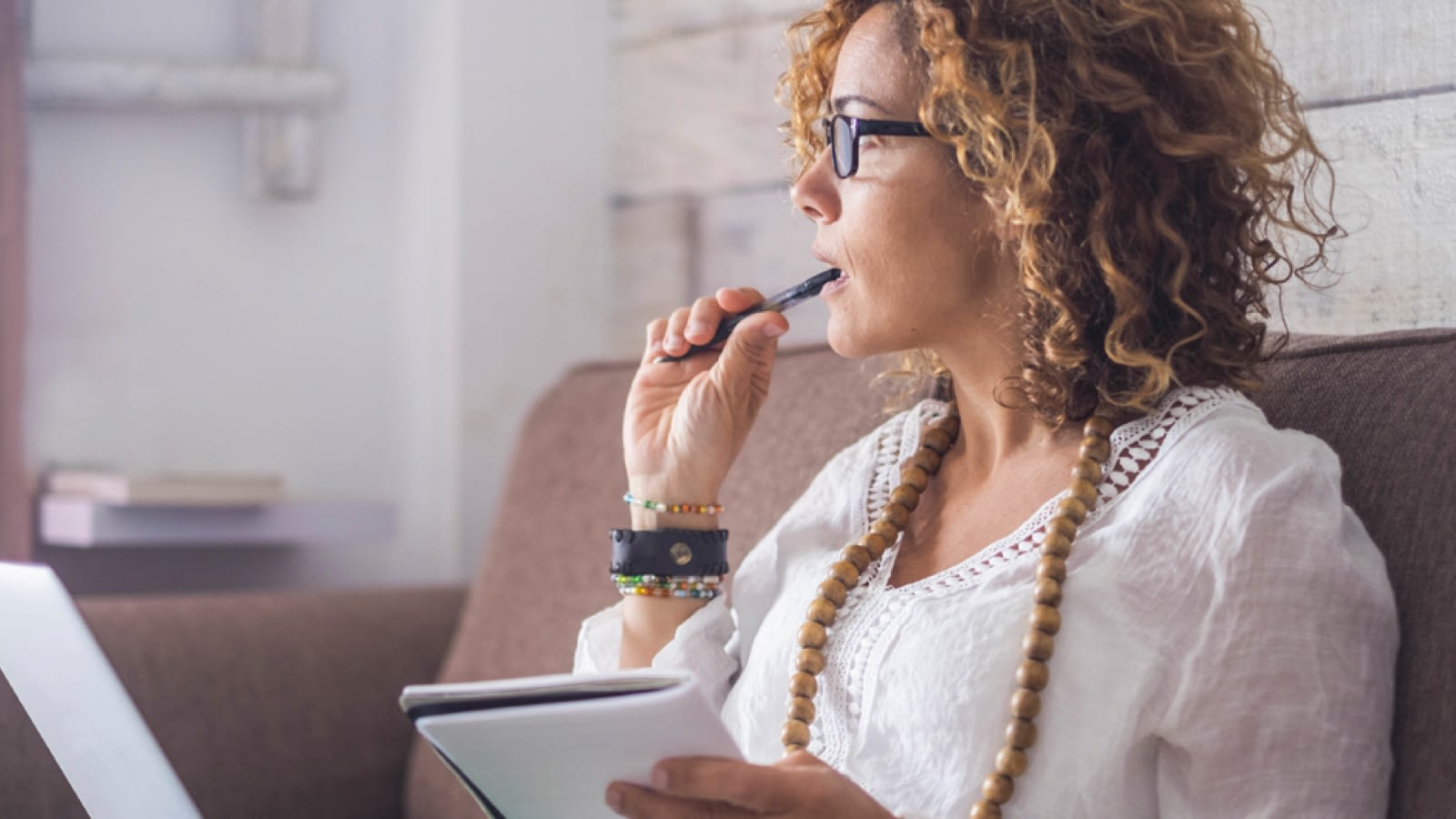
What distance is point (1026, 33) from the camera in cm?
105

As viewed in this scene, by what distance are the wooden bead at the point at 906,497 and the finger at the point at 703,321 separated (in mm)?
236

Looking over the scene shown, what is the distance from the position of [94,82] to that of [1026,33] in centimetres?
154

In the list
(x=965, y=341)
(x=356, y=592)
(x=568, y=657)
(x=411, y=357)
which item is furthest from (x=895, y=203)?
(x=411, y=357)

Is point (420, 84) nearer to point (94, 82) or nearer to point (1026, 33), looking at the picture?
point (94, 82)

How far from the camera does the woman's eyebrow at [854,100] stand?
3.59 feet

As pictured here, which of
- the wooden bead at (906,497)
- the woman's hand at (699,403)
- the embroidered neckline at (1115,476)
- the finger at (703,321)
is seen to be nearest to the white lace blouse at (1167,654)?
the embroidered neckline at (1115,476)

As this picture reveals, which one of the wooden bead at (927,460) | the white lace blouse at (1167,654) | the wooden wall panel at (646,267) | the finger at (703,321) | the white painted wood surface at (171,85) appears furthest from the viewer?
the wooden wall panel at (646,267)

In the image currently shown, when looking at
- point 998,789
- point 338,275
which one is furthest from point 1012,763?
point 338,275

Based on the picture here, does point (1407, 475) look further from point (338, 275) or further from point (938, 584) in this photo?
point (338, 275)

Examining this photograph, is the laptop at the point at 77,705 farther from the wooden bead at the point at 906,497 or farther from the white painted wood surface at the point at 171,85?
the white painted wood surface at the point at 171,85

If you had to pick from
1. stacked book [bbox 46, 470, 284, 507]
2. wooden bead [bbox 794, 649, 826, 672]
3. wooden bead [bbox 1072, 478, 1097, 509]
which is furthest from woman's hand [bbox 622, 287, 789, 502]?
stacked book [bbox 46, 470, 284, 507]

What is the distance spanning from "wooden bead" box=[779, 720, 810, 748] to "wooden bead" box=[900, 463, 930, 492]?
0.22 meters

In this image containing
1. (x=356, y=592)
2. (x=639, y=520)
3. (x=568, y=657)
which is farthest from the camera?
(x=356, y=592)

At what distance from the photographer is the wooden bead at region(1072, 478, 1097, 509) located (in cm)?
100
